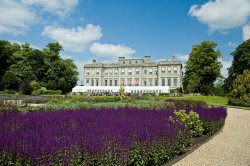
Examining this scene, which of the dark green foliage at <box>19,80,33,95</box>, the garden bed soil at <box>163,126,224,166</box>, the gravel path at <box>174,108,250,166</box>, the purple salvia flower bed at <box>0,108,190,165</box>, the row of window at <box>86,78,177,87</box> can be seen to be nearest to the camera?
the purple salvia flower bed at <box>0,108,190,165</box>

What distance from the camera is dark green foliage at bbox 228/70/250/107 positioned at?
24.5 metres

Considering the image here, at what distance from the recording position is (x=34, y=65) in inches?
2000

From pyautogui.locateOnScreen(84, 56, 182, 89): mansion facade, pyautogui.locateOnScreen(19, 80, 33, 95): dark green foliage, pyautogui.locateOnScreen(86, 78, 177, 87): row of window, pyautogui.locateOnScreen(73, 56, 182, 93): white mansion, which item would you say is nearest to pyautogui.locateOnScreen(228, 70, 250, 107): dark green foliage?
pyautogui.locateOnScreen(19, 80, 33, 95): dark green foliage

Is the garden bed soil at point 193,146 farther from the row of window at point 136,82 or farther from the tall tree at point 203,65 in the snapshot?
the row of window at point 136,82

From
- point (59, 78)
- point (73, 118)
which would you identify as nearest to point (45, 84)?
point (59, 78)

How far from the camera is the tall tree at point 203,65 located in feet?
154

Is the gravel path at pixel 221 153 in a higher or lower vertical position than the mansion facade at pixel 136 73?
lower

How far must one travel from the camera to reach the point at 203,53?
47094 mm

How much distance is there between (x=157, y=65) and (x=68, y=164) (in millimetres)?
68914

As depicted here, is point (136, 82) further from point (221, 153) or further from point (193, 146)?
point (221, 153)

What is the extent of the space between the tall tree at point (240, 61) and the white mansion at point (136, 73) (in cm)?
2644

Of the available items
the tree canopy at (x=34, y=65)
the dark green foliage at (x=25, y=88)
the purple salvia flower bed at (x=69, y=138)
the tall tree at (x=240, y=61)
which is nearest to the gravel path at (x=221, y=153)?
the purple salvia flower bed at (x=69, y=138)

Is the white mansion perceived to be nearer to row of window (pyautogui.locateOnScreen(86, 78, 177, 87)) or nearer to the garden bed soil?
row of window (pyautogui.locateOnScreen(86, 78, 177, 87))

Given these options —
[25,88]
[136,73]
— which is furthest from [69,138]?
[136,73]
